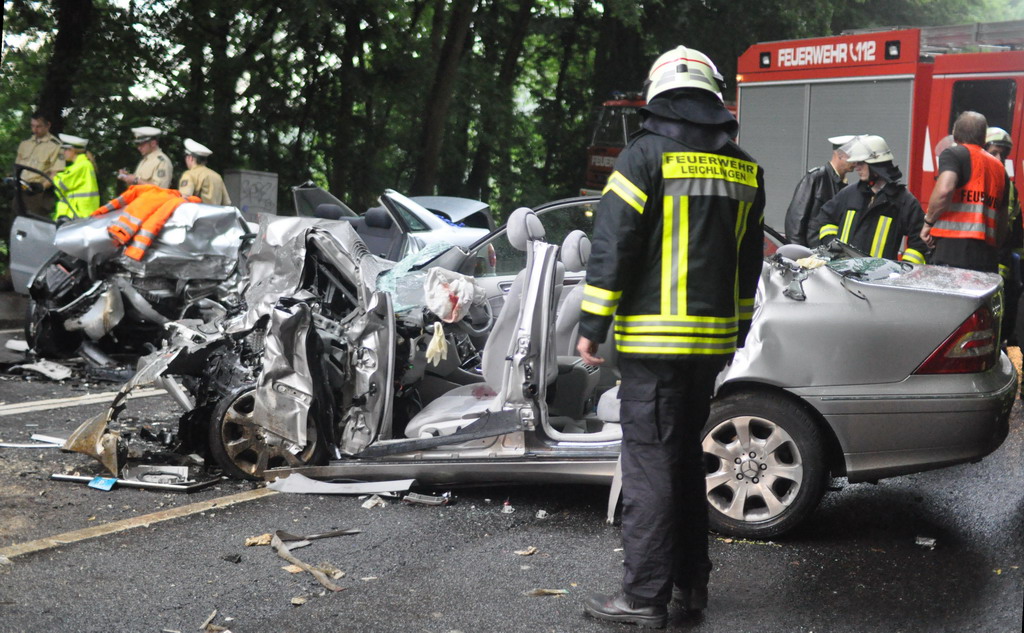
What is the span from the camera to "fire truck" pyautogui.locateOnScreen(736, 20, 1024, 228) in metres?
12.0

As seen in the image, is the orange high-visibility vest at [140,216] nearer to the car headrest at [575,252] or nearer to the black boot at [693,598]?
the car headrest at [575,252]

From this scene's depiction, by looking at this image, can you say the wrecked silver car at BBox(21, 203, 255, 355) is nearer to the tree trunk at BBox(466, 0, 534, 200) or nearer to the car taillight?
the car taillight

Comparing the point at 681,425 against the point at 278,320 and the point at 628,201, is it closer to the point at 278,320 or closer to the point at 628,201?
the point at 628,201

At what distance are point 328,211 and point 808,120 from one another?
7321 mm

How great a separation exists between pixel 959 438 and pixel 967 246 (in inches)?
116

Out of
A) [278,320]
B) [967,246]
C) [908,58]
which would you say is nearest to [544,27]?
[908,58]

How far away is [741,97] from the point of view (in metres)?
15.5

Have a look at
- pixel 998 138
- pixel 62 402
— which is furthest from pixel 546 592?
pixel 998 138

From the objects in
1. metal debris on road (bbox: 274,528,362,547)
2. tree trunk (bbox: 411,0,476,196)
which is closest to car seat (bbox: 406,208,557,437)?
metal debris on road (bbox: 274,528,362,547)

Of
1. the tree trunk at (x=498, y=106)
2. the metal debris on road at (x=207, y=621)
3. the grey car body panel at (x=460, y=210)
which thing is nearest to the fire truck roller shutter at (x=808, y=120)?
the grey car body panel at (x=460, y=210)

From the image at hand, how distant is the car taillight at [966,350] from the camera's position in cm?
452

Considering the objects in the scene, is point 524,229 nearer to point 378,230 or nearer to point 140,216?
point 140,216

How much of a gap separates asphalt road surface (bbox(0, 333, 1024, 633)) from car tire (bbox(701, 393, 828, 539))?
0.41 ft

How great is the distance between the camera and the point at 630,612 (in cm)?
379
